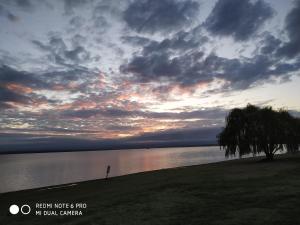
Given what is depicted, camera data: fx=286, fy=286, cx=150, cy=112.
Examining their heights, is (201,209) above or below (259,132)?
below

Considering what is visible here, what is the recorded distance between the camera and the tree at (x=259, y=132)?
40.9m

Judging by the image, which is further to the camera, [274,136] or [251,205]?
[274,136]

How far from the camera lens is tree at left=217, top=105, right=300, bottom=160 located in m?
40.9

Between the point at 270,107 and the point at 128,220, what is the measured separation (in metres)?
36.6

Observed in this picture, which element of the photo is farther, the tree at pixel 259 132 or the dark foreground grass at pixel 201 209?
the tree at pixel 259 132

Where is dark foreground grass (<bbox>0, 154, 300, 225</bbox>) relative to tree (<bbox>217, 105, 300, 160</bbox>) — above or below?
below

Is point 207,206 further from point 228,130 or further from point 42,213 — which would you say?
point 228,130

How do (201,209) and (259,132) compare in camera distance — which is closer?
(201,209)

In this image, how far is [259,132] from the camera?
40.8 metres

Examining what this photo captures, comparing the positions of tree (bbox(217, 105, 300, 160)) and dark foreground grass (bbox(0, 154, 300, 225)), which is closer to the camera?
dark foreground grass (bbox(0, 154, 300, 225))

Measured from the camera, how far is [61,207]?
16.5 meters

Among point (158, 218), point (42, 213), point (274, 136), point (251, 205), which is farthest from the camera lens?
point (274, 136)

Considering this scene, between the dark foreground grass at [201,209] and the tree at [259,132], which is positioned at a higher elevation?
the tree at [259,132]

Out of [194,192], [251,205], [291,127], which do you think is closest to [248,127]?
[291,127]
